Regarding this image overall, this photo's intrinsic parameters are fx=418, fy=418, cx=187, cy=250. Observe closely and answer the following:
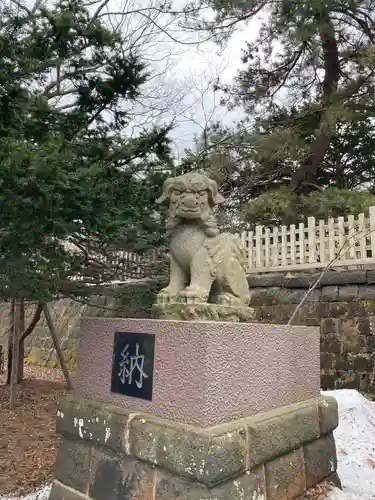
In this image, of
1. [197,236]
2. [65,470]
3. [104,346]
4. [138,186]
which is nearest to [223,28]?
[138,186]

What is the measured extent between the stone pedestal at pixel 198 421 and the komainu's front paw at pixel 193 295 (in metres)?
0.21

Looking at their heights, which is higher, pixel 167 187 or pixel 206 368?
pixel 167 187

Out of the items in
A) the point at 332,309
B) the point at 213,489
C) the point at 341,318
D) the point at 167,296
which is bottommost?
the point at 213,489

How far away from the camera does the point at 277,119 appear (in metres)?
8.24

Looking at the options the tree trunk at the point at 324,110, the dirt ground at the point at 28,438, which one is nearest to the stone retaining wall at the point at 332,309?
the dirt ground at the point at 28,438

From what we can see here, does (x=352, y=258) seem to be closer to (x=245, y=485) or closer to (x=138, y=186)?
(x=138, y=186)

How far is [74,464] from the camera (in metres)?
2.42

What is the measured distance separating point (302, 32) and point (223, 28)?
1.38 meters

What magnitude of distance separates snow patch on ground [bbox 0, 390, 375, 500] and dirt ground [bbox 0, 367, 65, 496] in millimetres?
311

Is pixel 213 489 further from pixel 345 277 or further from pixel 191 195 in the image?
pixel 345 277

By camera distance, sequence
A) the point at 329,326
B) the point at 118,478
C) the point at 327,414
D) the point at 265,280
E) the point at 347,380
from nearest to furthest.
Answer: the point at 118,478 < the point at 327,414 < the point at 347,380 < the point at 329,326 < the point at 265,280

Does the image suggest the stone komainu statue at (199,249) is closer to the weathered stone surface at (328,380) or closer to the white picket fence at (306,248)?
the white picket fence at (306,248)

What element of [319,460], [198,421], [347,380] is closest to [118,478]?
[198,421]

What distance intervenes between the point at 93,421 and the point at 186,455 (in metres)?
0.68
